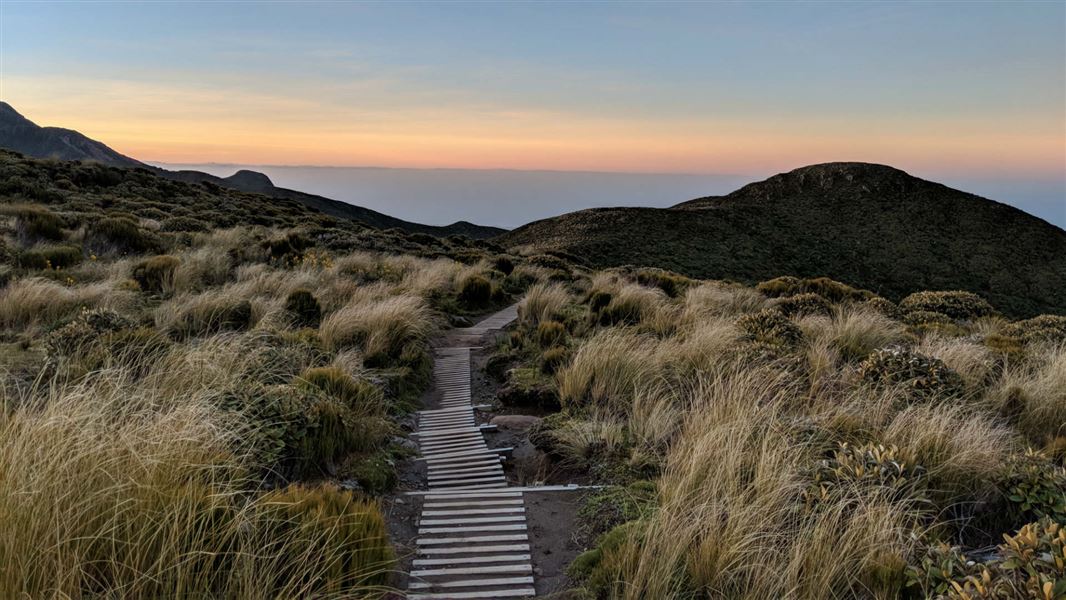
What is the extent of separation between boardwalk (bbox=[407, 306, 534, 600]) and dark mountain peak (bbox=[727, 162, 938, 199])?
71.8 m

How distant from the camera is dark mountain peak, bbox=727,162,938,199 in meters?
66.6

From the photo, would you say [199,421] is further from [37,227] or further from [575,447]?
[37,227]

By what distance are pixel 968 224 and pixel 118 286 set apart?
224 feet

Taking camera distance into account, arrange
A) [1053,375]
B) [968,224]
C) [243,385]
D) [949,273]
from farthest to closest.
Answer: [968,224], [949,273], [1053,375], [243,385]

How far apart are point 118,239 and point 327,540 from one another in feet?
50.3

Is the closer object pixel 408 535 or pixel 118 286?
pixel 408 535

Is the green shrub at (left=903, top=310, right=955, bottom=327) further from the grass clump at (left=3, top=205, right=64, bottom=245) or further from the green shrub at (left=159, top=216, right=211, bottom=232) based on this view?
the green shrub at (left=159, top=216, right=211, bottom=232)

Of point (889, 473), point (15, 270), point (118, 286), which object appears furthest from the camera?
point (15, 270)

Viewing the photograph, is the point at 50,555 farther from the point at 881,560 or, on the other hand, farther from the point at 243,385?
the point at 881,560

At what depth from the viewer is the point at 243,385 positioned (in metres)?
5.00

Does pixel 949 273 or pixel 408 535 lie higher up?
pixel 408 535

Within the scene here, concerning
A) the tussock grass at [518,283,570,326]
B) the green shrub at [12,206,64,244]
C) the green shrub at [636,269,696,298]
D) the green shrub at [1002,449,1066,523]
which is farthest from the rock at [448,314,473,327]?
the green shrub at [12,206,64,244]

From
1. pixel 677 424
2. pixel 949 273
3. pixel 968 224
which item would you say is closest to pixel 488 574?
pixel 677 424

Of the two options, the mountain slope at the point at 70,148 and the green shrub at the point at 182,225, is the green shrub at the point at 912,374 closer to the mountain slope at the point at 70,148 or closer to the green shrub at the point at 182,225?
the green shrub at the point at 182,225
